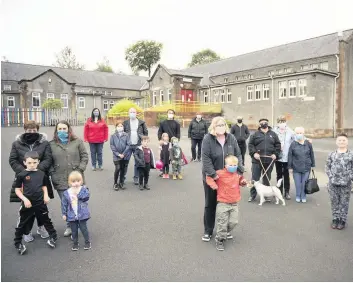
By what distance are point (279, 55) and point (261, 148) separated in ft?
115

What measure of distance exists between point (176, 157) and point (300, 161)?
380 centimetres

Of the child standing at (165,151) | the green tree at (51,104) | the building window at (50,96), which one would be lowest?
the child standing at (165,151)

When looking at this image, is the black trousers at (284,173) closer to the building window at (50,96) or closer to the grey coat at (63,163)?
the grey coat at (63,163)

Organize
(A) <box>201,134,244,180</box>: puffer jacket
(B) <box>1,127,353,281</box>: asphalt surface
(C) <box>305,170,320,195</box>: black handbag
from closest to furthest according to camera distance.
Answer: (B) <box>1,127,353,281</box>: asphalt surface, (A) <box>201,134,244,180</box>: puffer jacket, (C) <box>305,170,320,195</box>: black handbag

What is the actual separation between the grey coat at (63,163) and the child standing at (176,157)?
15.2ft

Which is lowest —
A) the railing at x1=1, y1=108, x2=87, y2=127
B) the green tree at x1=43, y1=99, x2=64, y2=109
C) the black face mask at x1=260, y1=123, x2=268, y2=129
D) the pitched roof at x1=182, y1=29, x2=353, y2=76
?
the black face mask at x1=260, y1=123, x2=268, y2=129

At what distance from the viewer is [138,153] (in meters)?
8.28

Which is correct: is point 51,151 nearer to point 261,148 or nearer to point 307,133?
point 261,148

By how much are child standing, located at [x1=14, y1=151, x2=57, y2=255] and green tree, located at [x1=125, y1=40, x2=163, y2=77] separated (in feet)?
238

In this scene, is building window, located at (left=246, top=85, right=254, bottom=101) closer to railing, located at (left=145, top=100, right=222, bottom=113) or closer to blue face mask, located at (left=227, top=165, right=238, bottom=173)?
railing, located at (left=145, top=100, right=222, bottom=113)

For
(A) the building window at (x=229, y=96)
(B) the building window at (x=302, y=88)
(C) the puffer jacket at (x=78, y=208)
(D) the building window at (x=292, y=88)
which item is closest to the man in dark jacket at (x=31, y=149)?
(C) the puffer jacket at (x=78, y=208)

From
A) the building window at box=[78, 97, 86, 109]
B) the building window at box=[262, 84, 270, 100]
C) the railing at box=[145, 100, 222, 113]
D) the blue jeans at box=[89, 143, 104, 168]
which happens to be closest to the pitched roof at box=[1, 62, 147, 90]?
the building window at box=[78, 97, 86, 109]

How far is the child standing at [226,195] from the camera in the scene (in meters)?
4.64

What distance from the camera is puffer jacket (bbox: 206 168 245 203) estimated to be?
466cm
